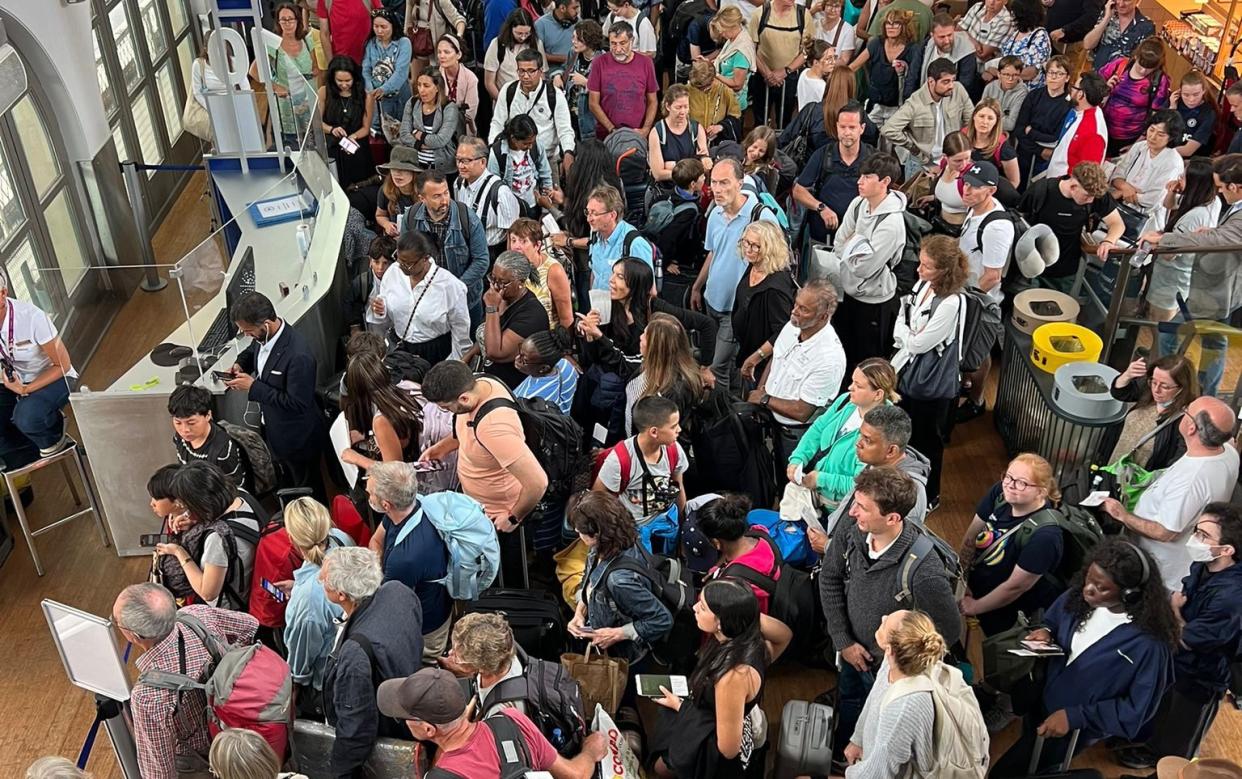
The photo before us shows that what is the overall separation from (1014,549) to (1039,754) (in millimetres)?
789

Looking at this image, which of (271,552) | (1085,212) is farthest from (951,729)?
(1085,212)

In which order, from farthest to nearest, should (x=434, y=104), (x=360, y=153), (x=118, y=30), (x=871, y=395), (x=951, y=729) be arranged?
(x=118, y=30) → (x=360, y=153) → (x=434, y=104) → (x=871, y=395) → (x=951, y=729)

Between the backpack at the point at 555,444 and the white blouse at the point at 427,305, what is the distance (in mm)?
1005

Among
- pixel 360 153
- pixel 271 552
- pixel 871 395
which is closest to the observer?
pixel 271 552

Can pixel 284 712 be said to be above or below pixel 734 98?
below

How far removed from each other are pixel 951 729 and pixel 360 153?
6.37 meters

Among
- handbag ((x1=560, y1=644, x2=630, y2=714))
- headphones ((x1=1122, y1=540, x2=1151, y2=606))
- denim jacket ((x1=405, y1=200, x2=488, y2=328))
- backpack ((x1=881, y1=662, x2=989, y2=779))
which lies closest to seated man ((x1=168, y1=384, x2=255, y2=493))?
denim jacket ((x1=405, y1=200, x2=488, y2=328))

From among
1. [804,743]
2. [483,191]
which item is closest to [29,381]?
[483,191]

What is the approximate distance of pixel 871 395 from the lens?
4688 mm

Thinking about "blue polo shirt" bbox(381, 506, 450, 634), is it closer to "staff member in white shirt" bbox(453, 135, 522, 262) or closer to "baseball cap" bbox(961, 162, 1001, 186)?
"staff member in white shirt" bbox(453, 135, 522, 262)

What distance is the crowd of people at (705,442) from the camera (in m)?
3.87

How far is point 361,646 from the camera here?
375cm

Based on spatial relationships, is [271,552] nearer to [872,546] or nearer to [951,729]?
[872,546]

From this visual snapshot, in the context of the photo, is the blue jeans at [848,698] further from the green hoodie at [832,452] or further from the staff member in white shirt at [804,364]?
the staff member in white shirt at [804,364]
